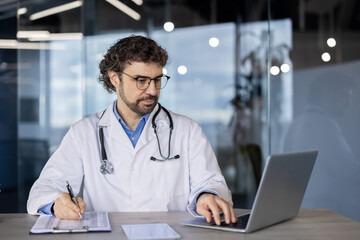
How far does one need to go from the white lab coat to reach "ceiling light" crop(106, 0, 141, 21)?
240 centimetres

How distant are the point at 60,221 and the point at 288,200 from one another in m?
0.89

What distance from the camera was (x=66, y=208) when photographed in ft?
6.20

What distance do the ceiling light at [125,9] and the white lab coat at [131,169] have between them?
240 centimetres

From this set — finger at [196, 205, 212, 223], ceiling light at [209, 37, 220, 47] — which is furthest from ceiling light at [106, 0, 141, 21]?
finger at [196, 205, 212, 223]

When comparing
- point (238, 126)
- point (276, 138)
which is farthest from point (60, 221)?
point (238, 126)

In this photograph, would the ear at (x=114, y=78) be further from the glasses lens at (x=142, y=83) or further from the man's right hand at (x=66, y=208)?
the man's right hand at (x=66, y=208)

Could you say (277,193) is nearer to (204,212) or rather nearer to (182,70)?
(204,212)

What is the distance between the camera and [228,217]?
5.88 ft

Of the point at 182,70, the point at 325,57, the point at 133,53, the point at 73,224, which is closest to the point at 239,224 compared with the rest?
the point at 73,224

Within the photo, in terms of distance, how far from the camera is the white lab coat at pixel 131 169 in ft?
7.68

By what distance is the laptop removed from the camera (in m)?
1.58

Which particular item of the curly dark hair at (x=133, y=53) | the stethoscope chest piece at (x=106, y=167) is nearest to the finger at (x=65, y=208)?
the stethoscope chest piece at (x=106, y=167)

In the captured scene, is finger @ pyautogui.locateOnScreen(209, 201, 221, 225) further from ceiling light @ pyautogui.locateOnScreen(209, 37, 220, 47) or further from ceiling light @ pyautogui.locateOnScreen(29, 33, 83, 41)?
ceiling light @ pyautogui.locateOnScreen(209, 37, 220, 47)

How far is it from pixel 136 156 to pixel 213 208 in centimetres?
64
